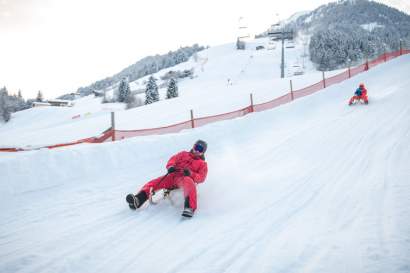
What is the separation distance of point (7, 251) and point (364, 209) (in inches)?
172

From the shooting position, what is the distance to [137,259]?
2.98 meters

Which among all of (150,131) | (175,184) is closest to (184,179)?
(175,184)

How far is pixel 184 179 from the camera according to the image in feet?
14.5

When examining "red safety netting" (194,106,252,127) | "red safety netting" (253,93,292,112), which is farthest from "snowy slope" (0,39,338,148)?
"red safety netting" (194,106,252,127)

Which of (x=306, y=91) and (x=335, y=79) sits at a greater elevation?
(x=335, y=79)

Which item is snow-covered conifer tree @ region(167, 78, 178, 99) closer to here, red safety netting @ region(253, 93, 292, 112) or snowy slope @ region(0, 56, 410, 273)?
red safety netting @ region(253, 93, 292, 112)

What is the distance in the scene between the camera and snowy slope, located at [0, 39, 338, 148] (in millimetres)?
20234

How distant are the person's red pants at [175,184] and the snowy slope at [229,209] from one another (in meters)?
0.31

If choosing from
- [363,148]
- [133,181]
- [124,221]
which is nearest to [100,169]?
[133,181]

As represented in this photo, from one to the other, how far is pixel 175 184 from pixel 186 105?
63.5 feet

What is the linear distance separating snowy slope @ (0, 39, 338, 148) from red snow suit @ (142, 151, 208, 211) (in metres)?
8.85

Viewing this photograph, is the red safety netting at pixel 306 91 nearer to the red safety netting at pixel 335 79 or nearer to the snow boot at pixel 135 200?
the red safety netting at pixel 335 79

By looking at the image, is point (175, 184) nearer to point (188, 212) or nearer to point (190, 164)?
point (190, 164)

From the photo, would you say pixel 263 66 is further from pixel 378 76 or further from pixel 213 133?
pixel 213 133
